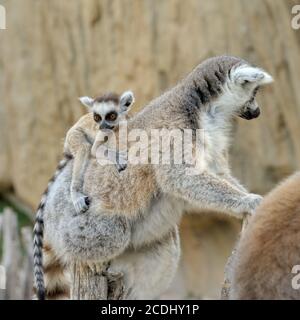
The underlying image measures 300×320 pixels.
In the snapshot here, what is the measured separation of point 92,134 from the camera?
6660 mm

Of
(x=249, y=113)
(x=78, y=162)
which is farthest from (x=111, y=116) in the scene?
(x=249, y=113)

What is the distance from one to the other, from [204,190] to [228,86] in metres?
0.81

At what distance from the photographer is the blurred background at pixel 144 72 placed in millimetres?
11570

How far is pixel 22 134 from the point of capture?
14.2 meters

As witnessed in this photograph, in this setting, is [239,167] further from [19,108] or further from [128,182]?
[128,182]

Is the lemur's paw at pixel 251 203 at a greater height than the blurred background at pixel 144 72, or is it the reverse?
the blurred background at pixel 144 72

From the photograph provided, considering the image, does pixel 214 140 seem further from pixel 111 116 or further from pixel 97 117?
pixel 97 117

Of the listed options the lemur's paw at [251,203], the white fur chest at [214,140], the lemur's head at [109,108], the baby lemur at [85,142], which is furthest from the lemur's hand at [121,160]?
the lemur's paw at [251,203]

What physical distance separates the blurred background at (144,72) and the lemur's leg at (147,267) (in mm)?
5432

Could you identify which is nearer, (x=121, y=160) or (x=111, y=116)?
(x=121, y=160)

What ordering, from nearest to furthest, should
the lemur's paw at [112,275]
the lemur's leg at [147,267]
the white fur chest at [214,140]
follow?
the white fur chest at [214,140], the lemur's paw at [112,275], the lemur's leg at [147,267]

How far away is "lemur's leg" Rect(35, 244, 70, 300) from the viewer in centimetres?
638

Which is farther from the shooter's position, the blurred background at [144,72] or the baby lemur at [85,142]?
the blurred background at [144,72]

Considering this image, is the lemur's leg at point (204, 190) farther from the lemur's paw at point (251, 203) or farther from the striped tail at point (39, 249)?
the striped tail at point (39, 249)
